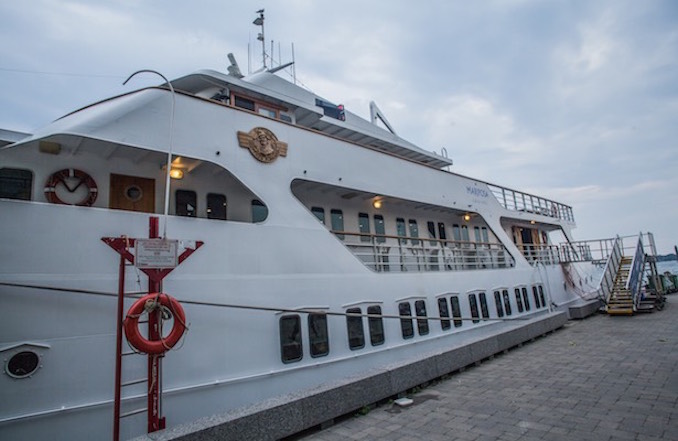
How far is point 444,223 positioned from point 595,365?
25.8 ft

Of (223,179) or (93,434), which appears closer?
(93,434)

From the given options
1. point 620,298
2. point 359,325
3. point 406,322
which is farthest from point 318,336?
point 620,298

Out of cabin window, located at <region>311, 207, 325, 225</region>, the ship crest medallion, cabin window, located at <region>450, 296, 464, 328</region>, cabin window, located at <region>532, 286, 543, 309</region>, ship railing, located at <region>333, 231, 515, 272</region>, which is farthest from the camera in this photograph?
cabin window, located at <region>532, 286, 543, 309</region>

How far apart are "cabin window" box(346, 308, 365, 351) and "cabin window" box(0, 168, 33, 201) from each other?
6555mm

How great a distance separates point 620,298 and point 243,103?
17.8 metres

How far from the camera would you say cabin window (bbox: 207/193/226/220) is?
27.2 ft

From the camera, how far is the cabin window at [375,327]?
8812 millimetres

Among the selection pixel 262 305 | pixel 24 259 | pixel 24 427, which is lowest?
pixel 24 427

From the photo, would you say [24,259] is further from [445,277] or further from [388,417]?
[445,277]

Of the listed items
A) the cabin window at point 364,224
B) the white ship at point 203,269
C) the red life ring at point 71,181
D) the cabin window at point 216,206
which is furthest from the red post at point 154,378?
the cabin window at point 364,224

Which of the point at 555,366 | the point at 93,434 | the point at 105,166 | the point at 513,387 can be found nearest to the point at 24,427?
the point at 93,434

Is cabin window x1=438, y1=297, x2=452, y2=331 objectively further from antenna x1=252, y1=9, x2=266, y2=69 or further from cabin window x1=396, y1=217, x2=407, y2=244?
Answer: antenna x1=252, y1=9, x2=266, y2=69

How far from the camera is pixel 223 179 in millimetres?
8562

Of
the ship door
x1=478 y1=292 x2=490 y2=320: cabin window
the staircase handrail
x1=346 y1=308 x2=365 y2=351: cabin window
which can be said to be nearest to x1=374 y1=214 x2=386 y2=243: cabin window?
x1=346 y1=308 x2=365 y2=351: cabin window
